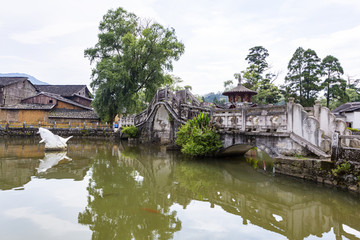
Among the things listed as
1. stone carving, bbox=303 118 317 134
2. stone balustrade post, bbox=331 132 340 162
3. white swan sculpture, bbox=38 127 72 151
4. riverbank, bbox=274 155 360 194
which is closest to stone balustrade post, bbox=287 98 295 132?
stone carving, bbox=303 118 317 134

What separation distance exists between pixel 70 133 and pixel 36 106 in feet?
25.1

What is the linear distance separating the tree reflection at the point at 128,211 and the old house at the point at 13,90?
29.7 m

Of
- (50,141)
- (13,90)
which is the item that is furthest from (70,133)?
(13,90)

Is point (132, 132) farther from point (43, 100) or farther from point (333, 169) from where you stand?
point (43, 100)

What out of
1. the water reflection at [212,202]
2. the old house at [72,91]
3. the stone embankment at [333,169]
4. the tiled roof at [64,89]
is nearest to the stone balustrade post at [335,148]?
the stone embankment at [333,169]

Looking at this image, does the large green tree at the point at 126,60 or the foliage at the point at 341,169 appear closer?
the foliage at the point at 341,169

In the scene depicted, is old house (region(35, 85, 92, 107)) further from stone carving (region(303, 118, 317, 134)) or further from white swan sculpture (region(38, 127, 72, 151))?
stone carving (region(303, 118, 317, 134))

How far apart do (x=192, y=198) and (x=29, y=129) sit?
77.8ft

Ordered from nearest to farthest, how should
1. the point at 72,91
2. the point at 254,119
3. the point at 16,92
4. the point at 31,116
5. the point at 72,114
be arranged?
the point at 254,119, the point at 31,116, the point at 72,114, the point at 16,92, the point at 72,91

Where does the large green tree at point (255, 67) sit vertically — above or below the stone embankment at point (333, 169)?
above

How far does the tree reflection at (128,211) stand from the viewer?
4.05m

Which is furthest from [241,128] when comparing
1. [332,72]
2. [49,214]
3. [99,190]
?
[332,72]

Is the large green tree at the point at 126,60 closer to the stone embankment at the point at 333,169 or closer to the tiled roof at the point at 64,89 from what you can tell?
the tiled roof at the point at 64,89

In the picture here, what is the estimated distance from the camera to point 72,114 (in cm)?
2812
